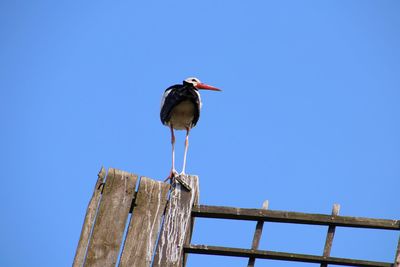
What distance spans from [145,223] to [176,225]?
0.27 m

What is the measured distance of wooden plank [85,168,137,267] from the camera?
18.6 feet

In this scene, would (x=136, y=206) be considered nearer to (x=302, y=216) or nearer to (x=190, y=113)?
(x=302, y=216)

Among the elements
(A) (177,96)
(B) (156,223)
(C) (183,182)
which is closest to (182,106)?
(A) (177,96)

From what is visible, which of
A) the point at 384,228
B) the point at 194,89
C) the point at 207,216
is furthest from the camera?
the point at 194,89

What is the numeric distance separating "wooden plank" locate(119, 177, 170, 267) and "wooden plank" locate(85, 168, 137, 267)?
0.07m

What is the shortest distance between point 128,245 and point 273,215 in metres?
1.24

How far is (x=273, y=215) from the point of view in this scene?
227 inches

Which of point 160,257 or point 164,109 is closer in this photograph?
point 160,257

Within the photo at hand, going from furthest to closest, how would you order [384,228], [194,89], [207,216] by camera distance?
[194,89] < [207,216] < [384,228]

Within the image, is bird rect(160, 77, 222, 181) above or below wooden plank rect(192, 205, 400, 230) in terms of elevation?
above

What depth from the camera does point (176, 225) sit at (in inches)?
234

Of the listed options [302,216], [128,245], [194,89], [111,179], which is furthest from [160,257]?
[194,89]

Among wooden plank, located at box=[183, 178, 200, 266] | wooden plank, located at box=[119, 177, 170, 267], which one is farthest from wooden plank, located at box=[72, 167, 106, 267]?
wooden plank, located at box=[183, 178, 200, 266]

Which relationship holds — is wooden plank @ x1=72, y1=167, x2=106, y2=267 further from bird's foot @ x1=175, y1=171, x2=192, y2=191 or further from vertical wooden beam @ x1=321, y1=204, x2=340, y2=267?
vertical wooden beam @ x1=321, y1=204, x2=340, y2=267
